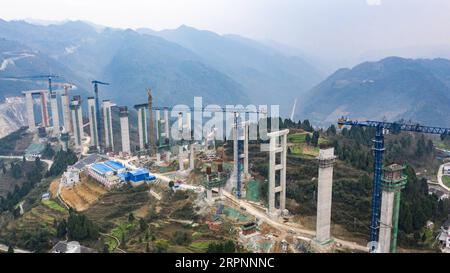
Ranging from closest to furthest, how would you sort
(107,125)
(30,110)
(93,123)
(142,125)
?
(142,125), (107,125), (93,123), (30,110)

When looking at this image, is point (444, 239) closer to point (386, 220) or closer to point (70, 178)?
point (386, 220)

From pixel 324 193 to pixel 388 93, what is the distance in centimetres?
8157

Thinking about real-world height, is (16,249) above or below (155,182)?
below

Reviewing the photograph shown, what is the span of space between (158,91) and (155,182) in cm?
8308

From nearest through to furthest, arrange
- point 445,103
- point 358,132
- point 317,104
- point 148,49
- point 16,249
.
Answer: point 16,249, point 358,132, point 445,103, point 317,104, point 148,49

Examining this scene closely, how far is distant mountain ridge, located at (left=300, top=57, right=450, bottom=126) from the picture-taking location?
272ft

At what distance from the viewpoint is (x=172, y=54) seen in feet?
451

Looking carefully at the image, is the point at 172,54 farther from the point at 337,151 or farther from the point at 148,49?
the point at 337,151

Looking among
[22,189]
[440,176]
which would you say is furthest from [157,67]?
[440,176]

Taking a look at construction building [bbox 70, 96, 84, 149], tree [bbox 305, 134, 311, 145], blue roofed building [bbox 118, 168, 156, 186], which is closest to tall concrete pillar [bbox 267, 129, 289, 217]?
tree [bbox 305, 134, 311, 145]

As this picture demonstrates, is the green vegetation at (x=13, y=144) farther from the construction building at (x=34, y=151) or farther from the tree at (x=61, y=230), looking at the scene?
the tree at (x=61, y=230)

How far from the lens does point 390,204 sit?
1986 cm

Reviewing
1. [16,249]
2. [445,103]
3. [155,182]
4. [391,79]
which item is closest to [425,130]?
[155,182]

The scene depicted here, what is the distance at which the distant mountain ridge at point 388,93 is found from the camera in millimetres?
82875
